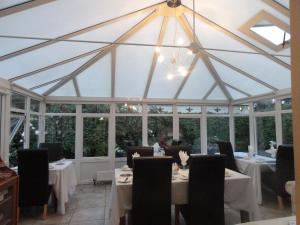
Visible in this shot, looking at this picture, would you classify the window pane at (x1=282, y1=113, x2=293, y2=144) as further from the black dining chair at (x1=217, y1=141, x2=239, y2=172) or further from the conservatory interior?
the black dining chair at (x1=217, y1=141, x2=239, y2=172)

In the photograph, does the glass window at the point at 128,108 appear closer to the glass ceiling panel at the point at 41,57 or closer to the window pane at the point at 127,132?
the window pane at the point at 127,132

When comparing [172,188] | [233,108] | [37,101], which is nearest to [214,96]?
[233,108]

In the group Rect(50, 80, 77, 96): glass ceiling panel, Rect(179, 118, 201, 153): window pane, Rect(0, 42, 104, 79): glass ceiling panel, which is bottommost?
Rect(179, 118, 201, 153): window pane

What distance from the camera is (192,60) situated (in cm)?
512

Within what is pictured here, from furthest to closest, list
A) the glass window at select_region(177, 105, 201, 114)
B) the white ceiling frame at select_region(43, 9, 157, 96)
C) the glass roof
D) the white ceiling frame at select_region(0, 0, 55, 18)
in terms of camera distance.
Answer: the glass window at select_region(177, 105, 201, 114), the white ceiling frame at select_region(43, 9, 157, 96), the glass roof, the white ceiling frame at select_region(0, 0, 55, 18)

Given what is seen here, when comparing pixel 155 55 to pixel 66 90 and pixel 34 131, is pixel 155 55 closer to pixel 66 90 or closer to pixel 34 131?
pixel 66 90

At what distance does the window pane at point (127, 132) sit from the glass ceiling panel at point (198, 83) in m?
1.52

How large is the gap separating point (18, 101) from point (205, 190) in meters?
4.06

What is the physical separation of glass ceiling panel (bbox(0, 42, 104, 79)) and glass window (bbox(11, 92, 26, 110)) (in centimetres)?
57

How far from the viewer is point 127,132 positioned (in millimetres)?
6402

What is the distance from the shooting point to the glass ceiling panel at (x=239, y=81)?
5.32 meters

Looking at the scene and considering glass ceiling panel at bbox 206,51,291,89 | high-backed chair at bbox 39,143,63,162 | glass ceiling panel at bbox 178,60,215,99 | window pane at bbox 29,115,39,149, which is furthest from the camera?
glass ceiling panel at bbox 178,60,215,99

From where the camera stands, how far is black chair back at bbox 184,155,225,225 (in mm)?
2783

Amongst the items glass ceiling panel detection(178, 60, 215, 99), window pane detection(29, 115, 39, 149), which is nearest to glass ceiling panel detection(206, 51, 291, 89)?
glass ceiling panel detection(178, 60, 215, 99)
